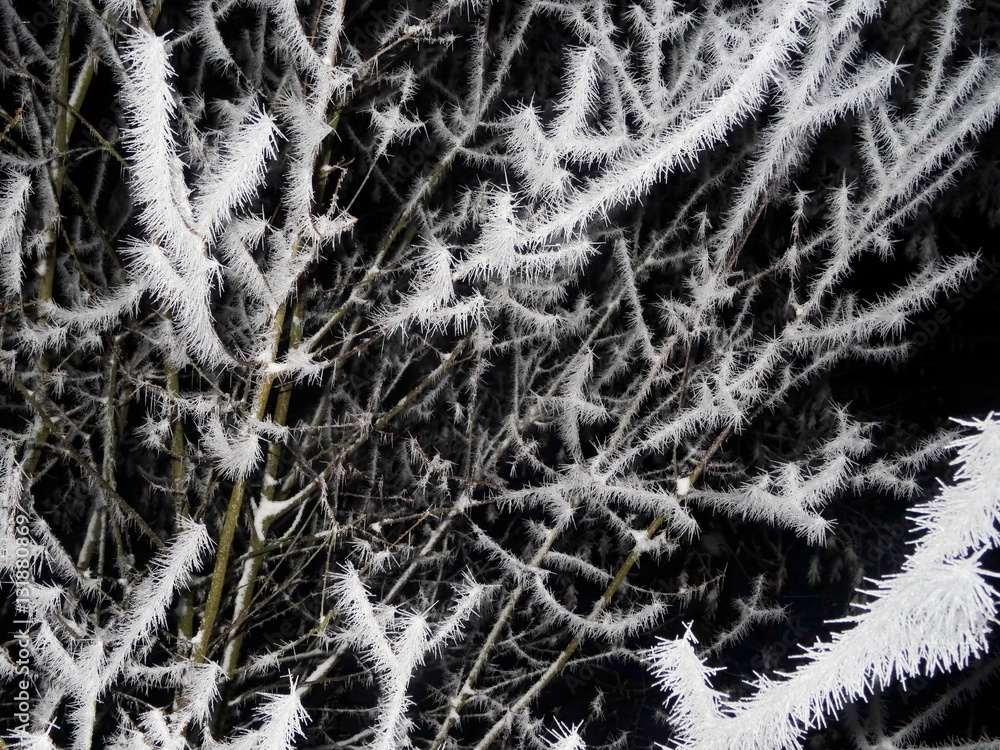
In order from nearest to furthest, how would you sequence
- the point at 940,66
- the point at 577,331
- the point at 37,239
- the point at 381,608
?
the point at 381,608 < the point at 940,66 < the point at 37,239 < the point at 577,331

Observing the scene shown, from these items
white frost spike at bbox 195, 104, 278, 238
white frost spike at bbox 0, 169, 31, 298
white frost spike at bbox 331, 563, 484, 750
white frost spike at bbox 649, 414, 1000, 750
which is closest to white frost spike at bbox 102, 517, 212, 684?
white frost spike at bbox 331, 563, 484, 750

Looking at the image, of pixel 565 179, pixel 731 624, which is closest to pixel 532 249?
pixel 565 179

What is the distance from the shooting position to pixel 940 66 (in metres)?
2.41

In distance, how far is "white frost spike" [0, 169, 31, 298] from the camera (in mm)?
2348

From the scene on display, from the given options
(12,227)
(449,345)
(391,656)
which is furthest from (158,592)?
(449,345)

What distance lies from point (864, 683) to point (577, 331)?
8.59 feet

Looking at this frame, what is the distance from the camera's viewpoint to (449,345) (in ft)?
12.7

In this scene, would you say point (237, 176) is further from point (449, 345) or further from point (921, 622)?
point (449, 345)

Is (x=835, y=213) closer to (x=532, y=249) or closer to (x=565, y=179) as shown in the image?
(x=565, y=179)

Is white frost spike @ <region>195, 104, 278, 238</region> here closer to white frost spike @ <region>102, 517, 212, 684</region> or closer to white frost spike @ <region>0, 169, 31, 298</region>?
white frost spike @ <region>102, 517, 212, 684</region>

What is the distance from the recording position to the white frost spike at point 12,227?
235 centimetres

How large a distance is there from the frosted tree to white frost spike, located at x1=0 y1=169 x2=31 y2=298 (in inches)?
0.8

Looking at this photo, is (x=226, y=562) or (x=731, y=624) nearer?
(x=226, y=562)

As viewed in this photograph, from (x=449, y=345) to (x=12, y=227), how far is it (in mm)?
2225
